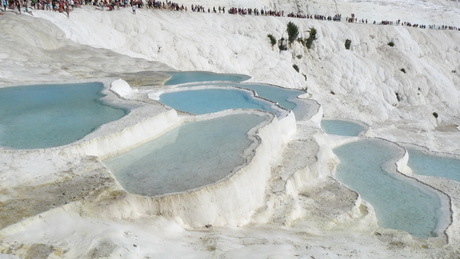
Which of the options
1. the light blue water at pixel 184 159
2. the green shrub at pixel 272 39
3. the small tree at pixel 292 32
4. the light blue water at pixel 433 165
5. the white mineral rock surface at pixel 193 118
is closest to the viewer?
the white mineral rock surface at pixel 193 118

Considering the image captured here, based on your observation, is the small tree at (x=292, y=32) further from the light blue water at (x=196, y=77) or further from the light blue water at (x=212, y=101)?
the light blue water at (x=212, y=101)

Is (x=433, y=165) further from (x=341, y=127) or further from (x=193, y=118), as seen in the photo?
(x=193, y=118)

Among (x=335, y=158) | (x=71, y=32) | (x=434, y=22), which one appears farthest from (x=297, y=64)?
(x=434, y=22)

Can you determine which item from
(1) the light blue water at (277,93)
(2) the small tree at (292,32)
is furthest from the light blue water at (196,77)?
(2) the small tree at (292,32)

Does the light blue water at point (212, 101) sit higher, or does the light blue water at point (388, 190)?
the light blue water at point (212, 101)

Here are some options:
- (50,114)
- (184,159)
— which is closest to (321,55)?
(50,114)

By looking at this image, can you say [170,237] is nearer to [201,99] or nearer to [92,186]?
[92,186]

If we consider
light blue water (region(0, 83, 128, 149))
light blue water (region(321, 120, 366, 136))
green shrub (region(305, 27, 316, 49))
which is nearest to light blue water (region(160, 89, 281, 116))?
light blue water (region(0, 83, 128, 149))

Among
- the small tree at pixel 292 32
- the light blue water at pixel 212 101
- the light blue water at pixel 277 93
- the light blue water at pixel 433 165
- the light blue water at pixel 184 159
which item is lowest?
the light blue water at pixel 433 165
